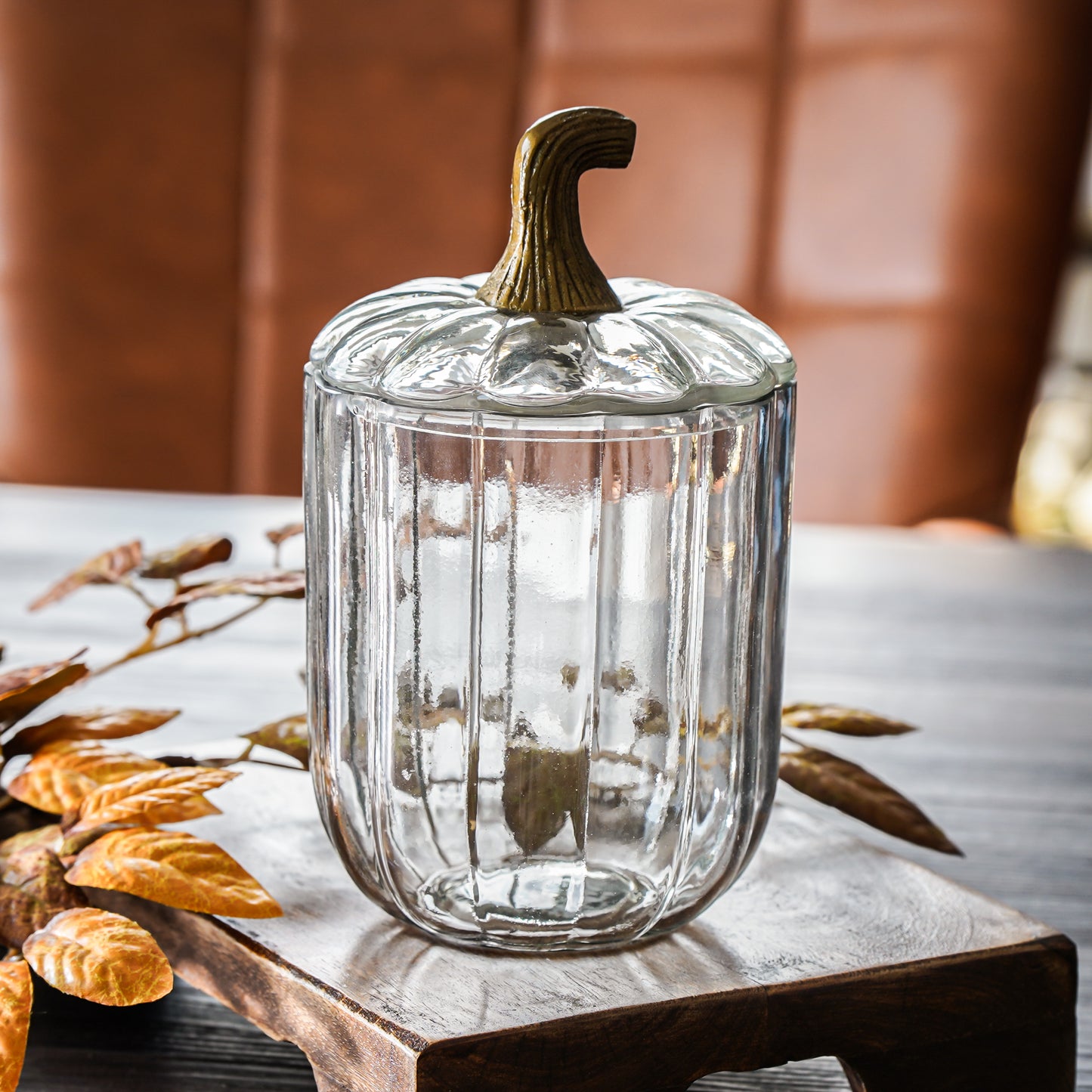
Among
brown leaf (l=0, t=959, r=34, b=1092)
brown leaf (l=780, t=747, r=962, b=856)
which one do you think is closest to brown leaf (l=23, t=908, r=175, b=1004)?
brown leaf (l=0, t=959, r=34, b=1092)

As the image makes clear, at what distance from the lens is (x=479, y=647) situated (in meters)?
0.35

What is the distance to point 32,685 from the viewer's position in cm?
40

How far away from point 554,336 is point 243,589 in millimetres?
151

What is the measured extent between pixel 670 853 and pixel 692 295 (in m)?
0.15

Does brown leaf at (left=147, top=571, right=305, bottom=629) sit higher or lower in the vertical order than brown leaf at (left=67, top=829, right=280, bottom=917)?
higher

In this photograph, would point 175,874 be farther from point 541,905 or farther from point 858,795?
point 858,795

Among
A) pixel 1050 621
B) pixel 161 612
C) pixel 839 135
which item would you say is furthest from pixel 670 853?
pixel 839 135

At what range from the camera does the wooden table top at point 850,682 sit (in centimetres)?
40

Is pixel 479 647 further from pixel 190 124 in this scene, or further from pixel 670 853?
pixel 190 124

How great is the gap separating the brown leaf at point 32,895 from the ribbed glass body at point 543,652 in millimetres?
78

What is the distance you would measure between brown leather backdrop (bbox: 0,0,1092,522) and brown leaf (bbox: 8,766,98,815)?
1148mm

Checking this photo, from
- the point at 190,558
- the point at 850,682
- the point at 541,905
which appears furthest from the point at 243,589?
the point at 850,682

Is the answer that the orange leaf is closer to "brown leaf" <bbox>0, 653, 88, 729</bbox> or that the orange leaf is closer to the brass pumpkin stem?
"brown leaf" <bbox>0, 653, 88, 729</bbox>

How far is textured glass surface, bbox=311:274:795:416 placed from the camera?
0.33 meters
